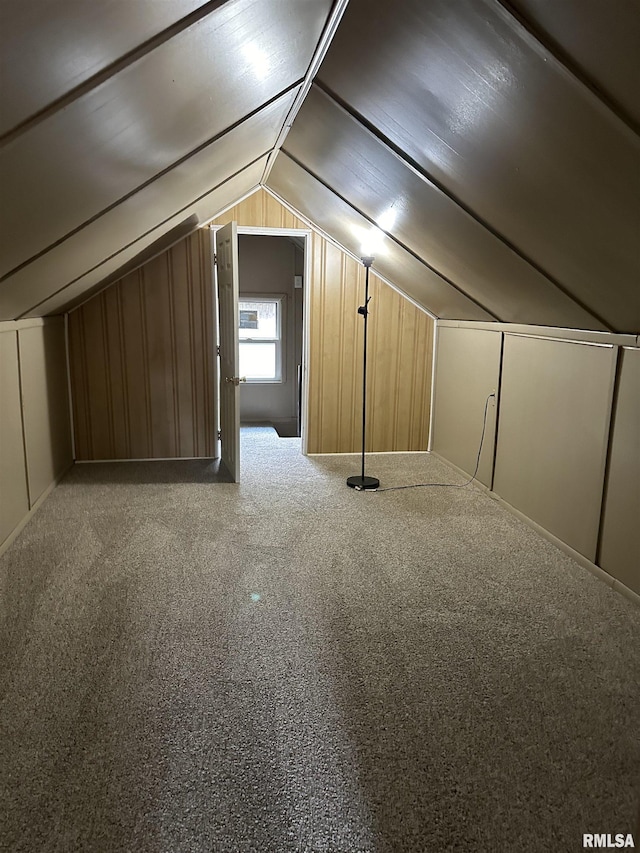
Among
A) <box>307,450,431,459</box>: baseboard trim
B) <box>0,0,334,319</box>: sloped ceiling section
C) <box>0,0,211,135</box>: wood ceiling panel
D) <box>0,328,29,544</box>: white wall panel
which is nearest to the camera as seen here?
<box>0,0,211,135</box>: wood ceiling panel

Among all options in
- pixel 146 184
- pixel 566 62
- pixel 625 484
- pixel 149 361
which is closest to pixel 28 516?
pixel 149 361

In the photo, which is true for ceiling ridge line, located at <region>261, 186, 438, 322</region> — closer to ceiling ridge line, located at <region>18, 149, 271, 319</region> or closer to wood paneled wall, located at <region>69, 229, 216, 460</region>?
wood paneled wall, located at <region>69, 229, 216, 460</region>

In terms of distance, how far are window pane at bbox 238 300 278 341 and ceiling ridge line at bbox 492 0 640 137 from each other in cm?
536

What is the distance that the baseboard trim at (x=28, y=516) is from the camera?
320 cm

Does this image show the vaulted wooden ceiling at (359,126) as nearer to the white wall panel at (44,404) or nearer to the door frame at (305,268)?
the white wall panel at (44,404)

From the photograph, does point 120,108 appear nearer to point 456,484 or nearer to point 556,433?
point 556,433

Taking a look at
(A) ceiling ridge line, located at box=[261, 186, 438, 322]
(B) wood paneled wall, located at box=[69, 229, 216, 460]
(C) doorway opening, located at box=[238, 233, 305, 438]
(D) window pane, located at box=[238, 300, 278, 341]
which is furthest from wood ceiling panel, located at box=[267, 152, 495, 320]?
(D) window pane, located at box=[238, 300, 278, 341]

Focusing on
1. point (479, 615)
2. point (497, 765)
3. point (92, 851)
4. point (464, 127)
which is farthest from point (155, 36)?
point (479, 615)

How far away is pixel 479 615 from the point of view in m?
2.60

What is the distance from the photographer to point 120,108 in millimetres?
1652

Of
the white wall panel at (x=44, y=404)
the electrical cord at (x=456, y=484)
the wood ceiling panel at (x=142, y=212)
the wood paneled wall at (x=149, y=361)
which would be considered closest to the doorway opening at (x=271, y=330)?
the wood paneled wall at (x=149, y=361)

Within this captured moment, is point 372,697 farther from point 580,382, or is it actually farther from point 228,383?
point 228,383

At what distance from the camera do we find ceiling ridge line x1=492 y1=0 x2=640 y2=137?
61.2 inches

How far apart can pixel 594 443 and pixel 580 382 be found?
1.12 feet
